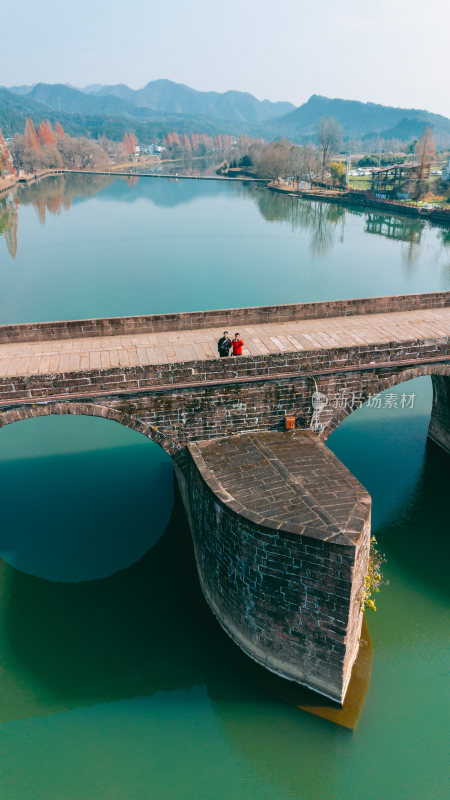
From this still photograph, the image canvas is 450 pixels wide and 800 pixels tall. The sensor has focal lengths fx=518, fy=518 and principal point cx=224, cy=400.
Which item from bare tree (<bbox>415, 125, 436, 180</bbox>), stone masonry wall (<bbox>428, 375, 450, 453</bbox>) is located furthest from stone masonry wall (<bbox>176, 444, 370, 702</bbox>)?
bare tree (<bbox>415, 125, 436, 180</bbox>)

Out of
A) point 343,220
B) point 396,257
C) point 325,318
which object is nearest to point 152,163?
point 343,220

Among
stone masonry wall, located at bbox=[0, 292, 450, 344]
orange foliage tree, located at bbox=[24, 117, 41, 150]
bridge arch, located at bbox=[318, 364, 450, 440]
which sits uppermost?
orange foliage tree, located at bbox=[24, 117, 41, 150]

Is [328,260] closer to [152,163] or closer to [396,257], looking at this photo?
[396,257]

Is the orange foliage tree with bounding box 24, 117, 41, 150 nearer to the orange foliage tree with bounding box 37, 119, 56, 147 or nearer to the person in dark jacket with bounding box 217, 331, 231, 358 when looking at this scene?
the orange foliage tree with bounding box 37, 119, 56, 147

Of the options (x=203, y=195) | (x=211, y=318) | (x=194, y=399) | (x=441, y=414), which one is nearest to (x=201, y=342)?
(x=211, y=318)

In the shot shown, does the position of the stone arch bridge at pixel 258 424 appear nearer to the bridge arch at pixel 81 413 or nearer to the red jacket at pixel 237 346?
the bridge arch at pixel 81 413

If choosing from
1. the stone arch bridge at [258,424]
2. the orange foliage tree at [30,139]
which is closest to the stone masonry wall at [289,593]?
the stone arch bridge at [258,424]
